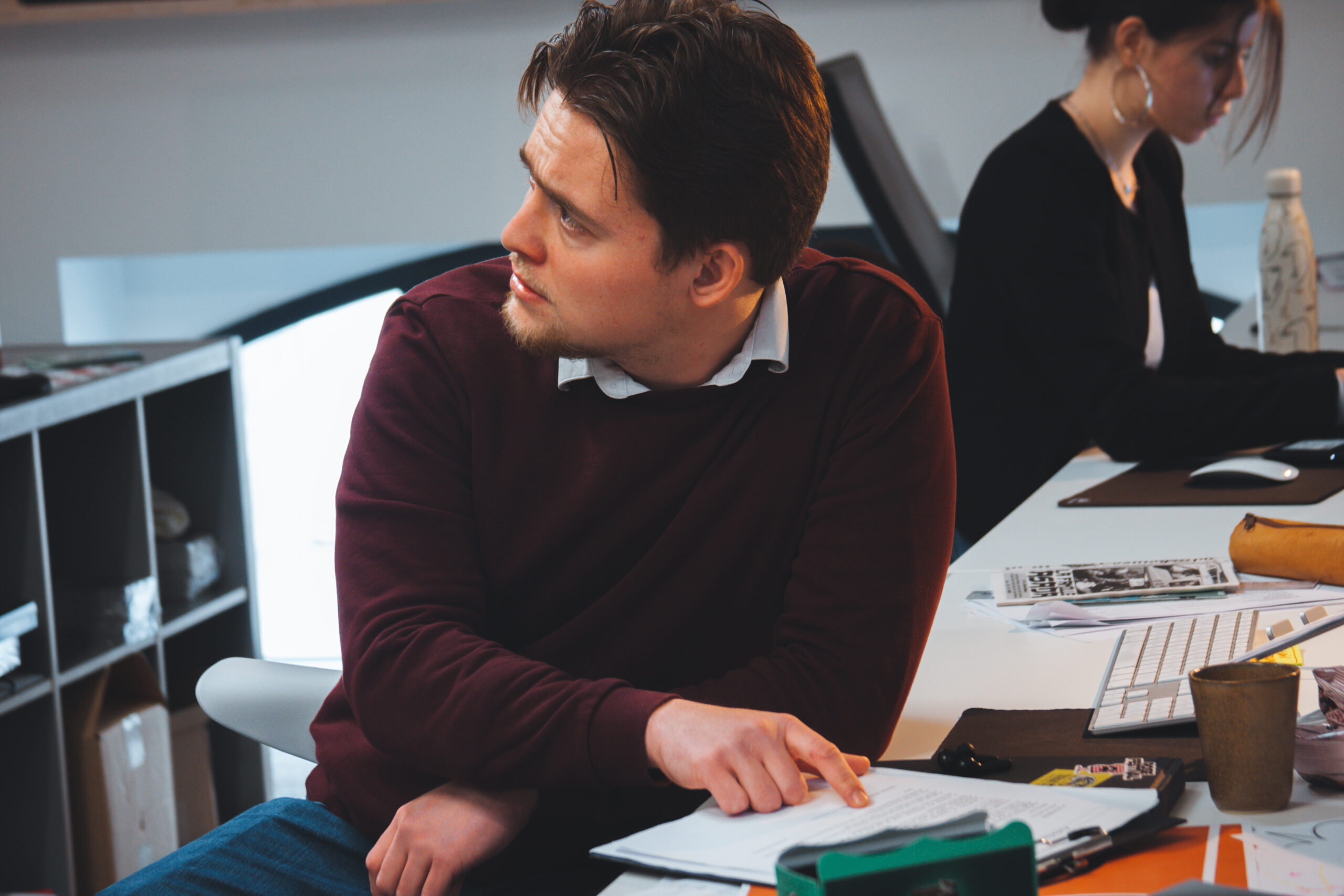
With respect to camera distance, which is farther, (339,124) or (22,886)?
(339,124)

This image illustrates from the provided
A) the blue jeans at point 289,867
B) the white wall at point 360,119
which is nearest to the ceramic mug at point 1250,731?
the blue jeans at point 289,867

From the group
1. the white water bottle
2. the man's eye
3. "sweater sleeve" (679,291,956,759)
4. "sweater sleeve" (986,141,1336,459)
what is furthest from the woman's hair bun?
the man's eye

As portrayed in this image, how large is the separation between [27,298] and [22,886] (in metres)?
1.64

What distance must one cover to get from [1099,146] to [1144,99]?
9 cm

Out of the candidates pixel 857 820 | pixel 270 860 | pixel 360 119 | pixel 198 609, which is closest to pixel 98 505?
pixel 198 609

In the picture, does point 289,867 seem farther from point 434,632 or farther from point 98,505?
point 98,505

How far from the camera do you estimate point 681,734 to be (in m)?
0.85

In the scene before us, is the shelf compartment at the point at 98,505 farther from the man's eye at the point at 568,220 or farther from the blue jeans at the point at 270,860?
the man's eye at the point at 568,220

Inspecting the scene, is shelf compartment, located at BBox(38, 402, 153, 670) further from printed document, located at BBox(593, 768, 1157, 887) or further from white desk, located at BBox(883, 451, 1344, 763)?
printed document, located at BBox(593, 768, 1157, 887)

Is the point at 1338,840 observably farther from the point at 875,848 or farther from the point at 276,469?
the point at 276,469

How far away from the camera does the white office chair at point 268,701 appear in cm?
114

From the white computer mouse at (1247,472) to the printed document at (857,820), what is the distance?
0.96m

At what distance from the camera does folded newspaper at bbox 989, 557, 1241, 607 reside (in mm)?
1245

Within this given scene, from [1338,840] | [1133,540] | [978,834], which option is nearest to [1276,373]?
[1133,540]
